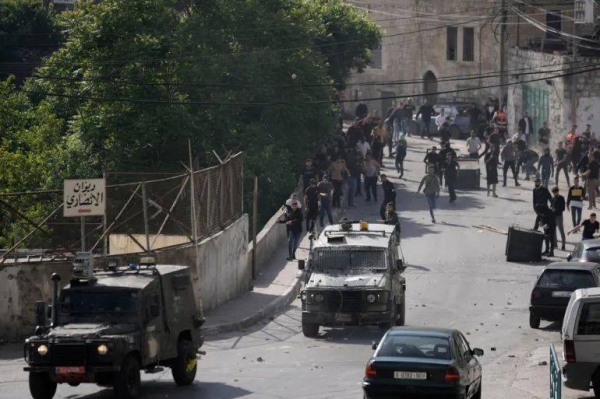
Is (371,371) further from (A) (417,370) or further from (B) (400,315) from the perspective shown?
(B) (400,315)

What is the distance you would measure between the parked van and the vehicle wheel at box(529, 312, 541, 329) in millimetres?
7940

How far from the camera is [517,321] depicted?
2839 centimetres

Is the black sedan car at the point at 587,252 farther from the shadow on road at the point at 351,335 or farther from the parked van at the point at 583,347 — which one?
the parked van at the point at 583,347

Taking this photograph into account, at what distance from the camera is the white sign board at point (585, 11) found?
54.5 meters

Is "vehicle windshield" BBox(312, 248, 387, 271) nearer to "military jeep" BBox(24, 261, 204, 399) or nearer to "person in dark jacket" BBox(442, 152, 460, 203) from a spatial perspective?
"military jeep" BBox(24, 261, 204, 399)

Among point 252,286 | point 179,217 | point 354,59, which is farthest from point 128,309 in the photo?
point 354,59

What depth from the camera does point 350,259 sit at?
87.9ft

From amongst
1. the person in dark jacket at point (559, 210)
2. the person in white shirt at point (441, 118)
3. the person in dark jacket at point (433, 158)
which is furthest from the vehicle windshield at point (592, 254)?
the person in white shirt at point (441, 118)

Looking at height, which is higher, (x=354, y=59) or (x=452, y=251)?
(x=354, y=59)

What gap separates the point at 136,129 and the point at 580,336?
76.9 ft

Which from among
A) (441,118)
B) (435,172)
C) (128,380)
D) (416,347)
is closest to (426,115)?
(441,118)

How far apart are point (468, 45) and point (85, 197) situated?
170 feet

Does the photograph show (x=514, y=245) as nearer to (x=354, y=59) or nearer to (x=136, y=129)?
(x=136, y=129)

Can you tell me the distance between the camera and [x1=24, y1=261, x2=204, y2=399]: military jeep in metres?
18.8
